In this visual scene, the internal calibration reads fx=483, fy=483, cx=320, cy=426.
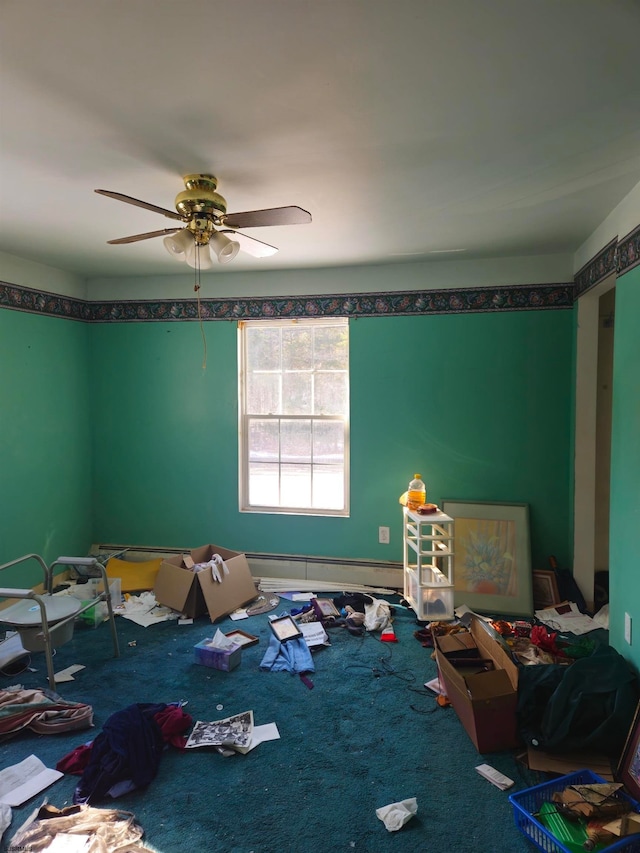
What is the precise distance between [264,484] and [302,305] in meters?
1.60

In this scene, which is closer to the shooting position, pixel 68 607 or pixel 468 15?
pixel 468 15

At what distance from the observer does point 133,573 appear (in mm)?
4129

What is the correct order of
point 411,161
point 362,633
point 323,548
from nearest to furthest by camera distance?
1. point 411,161
2. point 362,633
3. point 323,548

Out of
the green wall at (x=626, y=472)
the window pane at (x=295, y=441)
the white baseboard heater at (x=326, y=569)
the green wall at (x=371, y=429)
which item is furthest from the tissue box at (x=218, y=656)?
the green wall at (x=626, y=472)

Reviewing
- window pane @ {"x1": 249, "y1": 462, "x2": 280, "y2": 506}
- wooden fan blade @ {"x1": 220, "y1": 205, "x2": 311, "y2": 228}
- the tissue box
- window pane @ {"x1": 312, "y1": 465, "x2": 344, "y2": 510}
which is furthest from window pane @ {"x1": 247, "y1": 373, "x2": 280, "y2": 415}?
wooden fan blade @ {"x1": 220, "y1": 205, "x2": 311, "y2": 228}

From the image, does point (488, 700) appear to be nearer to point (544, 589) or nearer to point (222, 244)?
point (544, 589)

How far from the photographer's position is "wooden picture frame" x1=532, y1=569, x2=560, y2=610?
143 inches

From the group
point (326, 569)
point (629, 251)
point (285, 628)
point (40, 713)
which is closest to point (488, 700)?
point (285, 628)

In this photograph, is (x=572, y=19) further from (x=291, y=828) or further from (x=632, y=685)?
(x=291, y=828)

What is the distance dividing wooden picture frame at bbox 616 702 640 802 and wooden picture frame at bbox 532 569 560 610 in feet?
5.05

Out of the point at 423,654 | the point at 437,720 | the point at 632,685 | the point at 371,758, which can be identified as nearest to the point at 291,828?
the point at 371,758

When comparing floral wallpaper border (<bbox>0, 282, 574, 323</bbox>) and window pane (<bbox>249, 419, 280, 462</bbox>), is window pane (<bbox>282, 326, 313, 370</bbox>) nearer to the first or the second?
floral wallpaper border (<bbox>0, 282, 574, 323</bbox>)

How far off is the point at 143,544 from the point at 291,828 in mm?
3068

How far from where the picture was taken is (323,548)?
4.17 metres
